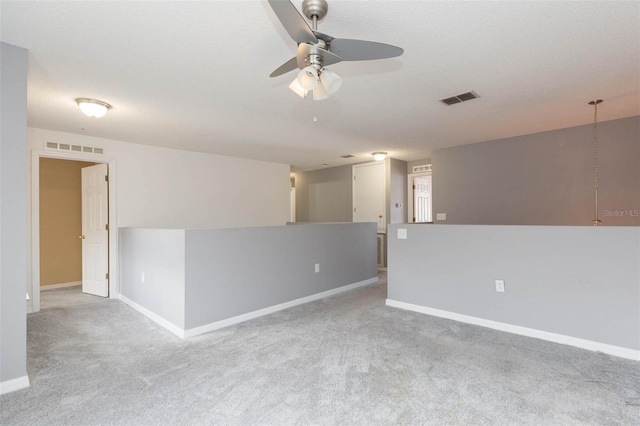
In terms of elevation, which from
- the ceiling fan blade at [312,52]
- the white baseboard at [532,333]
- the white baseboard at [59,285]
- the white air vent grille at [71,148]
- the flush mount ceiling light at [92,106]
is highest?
the flush mount ceiling light at [92,106]

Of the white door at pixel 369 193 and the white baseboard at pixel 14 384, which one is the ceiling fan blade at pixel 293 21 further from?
the white door at pixel 369 193

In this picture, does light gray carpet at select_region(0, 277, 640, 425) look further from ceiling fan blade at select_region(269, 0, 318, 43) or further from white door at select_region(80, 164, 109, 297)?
ceiling fan blade at select_region(269, 0, 318, 43)

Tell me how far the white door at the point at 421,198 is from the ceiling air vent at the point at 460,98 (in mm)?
3748

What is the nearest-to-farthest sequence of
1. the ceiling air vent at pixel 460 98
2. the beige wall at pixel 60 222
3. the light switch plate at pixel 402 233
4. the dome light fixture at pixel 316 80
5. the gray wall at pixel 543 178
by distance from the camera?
the dome light fixture at pixel 316 80 < the ceiling air vent at pixel 460 98 < the gray wall at pixel 543 178 < the light switch plate at pixel 402 233 < the beige wall at pixel 60 222

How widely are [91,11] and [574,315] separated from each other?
4385mm

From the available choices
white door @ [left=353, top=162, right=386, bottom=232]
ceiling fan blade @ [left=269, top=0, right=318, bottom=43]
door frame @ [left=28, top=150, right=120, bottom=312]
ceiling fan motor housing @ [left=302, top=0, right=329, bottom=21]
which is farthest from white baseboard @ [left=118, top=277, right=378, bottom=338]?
ceiling fan motor housing @ [left=302, top=0, right=329, bottom=21]

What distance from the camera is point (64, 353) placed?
2.77 m

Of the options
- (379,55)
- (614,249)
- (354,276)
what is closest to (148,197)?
(354,276)

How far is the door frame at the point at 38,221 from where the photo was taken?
4078 millimetres

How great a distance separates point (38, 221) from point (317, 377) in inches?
169

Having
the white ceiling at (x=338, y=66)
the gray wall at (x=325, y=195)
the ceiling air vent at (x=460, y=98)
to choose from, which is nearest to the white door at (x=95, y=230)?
the white ceiling at (x=338, y=66)

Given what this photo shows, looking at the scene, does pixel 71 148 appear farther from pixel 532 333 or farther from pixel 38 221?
pixel 532 333

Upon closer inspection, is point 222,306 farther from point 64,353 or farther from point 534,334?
point 534,334

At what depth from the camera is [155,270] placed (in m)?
3.67
